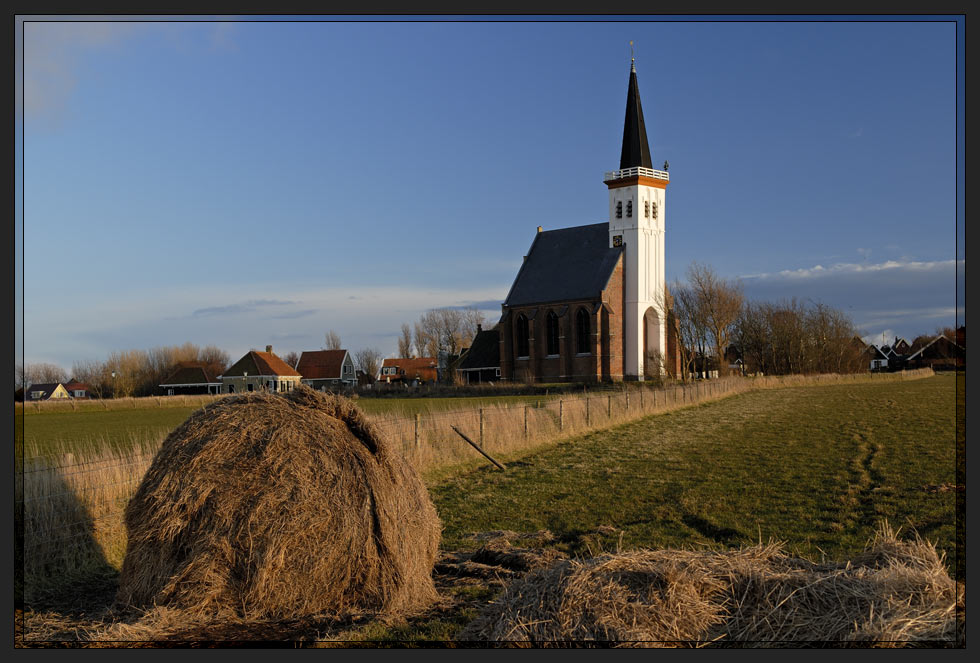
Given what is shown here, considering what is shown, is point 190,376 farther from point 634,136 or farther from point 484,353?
point 634,136

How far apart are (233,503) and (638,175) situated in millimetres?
64919

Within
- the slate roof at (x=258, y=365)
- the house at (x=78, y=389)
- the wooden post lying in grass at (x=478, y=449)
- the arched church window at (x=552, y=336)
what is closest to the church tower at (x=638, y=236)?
the arched church window at (x=552, y=336)

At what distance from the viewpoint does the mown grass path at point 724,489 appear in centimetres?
1018

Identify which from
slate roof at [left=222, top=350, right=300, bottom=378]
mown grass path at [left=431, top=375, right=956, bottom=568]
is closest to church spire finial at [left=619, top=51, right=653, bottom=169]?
slate roof at [left=222, top=350, right=300, bottom=378]

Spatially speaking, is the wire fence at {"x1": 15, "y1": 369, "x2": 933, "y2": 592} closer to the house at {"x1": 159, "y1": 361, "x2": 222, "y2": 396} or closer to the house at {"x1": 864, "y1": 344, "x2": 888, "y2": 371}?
the house at {"x1": 159, "y1": 361, "x2": 222, "y2": 396}

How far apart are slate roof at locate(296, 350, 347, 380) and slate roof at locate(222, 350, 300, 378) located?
19.7ft

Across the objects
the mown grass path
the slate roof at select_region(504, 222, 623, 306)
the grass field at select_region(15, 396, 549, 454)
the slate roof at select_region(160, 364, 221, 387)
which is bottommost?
the mown grass path

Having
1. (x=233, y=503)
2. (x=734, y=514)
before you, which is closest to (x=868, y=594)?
(x=233, y=503)

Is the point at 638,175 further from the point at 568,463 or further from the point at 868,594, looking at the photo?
the point at 868,594

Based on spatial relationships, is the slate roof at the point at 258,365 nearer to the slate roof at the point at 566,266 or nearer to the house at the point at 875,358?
the slate roof at the point at 566,266

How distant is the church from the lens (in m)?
64.4

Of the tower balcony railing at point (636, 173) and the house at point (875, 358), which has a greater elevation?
the tower balcony railing at point (636, 173)

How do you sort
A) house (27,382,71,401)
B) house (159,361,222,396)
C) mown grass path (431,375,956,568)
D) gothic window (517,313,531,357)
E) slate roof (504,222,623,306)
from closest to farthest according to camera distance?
mown grass path (431,375,956,568), house (27,382,71,401), house (159,361,222,396), slate roof (504,222,623,306), gothic window (517,313,531,357)

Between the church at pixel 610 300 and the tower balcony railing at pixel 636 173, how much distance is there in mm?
94
